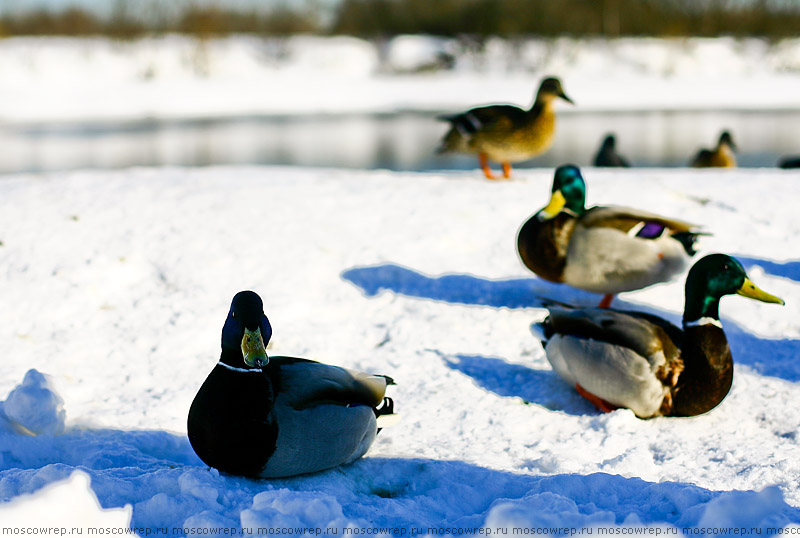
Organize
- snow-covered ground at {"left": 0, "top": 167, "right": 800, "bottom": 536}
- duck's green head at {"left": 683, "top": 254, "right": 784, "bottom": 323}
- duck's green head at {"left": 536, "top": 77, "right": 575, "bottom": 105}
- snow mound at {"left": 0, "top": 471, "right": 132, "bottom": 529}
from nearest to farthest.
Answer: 1. snow mound at {"left": 0, "top": 471, "right": 132, "bottom": 529}
2. snow-covered ground at {"left": 0, "top": 167, "right": 800, "bottom": 536}
3. duck's green head at {"left": 683, "top": 254, "right": 784, "bottom": 323}
4. duck's green head at {"left": 536, "top": 77, "right": 575, "bottom": 105}

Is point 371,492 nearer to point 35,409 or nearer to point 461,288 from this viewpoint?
point 35,409

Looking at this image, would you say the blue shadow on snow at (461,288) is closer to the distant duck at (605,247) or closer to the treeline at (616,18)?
the distant duck at (605,247)

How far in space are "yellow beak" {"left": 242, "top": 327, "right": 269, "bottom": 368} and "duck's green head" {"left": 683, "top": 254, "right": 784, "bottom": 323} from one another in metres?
1.67

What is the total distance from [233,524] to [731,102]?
991 inches

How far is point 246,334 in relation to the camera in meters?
2.31

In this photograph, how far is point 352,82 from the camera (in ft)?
107

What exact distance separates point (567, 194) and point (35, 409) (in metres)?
2.67

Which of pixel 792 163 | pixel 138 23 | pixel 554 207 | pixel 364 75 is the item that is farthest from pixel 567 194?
pixel 138 23

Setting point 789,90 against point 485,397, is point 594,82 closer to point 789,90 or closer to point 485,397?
point 789,90

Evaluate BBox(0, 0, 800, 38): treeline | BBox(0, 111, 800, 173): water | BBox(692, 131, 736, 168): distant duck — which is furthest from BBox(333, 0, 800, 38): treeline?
BBox(692, 131, 736, 168): distant duck

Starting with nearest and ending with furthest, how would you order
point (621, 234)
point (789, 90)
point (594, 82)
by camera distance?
A: 1. point (621, 234)
2. point (789, 90)
3. point (594, 82)

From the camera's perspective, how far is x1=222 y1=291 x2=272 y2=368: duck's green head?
2291 millimetres

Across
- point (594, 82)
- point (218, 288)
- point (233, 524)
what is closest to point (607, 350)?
point (233, 524)

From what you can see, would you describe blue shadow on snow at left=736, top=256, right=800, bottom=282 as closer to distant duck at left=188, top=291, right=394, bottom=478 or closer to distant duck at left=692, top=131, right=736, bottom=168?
distant duck at left=188, top=291, right=394, bottom=478
